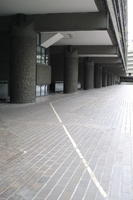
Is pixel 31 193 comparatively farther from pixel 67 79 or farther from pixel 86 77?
pixel 86 77

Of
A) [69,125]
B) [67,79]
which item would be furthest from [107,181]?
[67,79]

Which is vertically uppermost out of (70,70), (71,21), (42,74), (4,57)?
(71,21)

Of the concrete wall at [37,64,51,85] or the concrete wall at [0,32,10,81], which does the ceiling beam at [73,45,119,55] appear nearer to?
the concrete wall at [37,64,51,85]

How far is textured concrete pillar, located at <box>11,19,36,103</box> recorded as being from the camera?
1956 centimetres

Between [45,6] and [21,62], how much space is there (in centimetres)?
330

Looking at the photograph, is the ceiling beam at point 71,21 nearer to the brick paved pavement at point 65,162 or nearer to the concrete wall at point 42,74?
the concrete wall at point 42,74

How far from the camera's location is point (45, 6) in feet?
59.7

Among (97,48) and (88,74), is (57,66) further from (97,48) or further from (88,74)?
(88,74)

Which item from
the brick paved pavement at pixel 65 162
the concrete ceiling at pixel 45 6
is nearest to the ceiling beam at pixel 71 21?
the concrete ceiling at pixel 45 6

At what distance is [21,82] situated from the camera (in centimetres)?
1964

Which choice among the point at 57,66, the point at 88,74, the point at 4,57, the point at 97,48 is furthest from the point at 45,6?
the point at 88,74

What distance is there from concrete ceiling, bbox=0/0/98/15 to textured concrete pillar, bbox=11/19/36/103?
1.08 meters

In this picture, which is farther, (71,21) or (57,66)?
(57,66)

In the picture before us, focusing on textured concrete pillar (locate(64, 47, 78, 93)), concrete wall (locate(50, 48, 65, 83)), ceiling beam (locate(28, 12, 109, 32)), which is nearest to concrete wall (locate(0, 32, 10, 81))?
ceiling beam (locate(28, 12, 109, 32))
